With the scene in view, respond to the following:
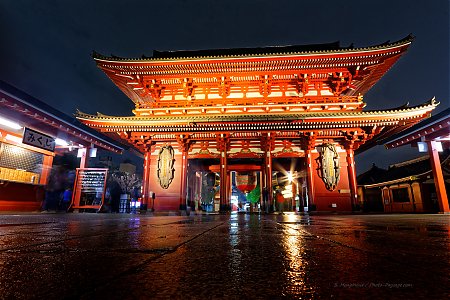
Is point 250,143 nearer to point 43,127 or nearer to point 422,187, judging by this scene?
point 43,127

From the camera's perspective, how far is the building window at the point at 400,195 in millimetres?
16656

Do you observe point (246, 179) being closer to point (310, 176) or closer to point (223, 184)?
point (223, 184)

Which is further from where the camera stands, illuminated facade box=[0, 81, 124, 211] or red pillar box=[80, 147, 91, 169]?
red pillar box=[80, 147, 91, 169]

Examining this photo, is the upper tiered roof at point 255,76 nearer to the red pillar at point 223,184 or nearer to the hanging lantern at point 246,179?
the red pillar at point 223,184

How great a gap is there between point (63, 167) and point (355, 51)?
2332cm

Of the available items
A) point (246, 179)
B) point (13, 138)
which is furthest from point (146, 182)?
point (13, 138)

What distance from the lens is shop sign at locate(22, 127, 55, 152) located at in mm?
9938

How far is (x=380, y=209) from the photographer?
2069 cm

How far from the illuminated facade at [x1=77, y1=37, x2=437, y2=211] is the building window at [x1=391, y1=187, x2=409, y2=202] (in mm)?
9093

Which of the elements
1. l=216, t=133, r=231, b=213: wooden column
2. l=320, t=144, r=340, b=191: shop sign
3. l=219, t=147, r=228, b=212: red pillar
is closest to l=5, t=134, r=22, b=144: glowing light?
l=216, t=133, r=231, b=213: wooden column

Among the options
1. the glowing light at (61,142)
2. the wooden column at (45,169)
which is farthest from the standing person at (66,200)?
the glowing light at (61,142)

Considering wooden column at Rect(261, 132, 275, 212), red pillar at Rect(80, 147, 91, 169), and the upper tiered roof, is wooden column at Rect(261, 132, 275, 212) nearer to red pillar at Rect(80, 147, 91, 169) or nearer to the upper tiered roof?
the upper tiered roof

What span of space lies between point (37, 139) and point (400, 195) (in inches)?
888

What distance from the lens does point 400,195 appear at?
17.2 meters
